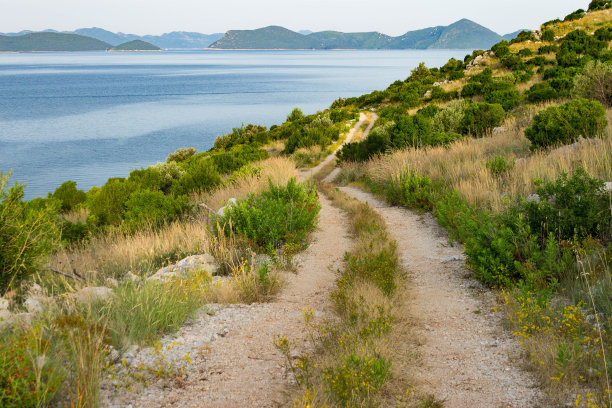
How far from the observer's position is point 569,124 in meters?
11.5

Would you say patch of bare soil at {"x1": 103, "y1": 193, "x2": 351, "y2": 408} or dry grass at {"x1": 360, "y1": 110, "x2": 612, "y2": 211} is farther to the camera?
dry grass at {"x1": 360, "y1": 110, "x2": 612, "y2": 211}

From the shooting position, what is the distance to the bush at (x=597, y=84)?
1603 cm

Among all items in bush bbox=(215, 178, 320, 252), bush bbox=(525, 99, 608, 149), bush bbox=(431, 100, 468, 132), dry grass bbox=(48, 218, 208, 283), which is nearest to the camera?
dry grass bbox=(48, 218, 208, 283)

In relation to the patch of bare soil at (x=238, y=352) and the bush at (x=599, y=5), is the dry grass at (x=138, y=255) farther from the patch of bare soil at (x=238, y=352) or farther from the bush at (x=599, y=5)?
the bush at (x=599, y=5)

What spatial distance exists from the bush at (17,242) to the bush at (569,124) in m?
11.1

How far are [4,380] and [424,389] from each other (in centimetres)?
298

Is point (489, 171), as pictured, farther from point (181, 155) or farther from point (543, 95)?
point (181, 155)

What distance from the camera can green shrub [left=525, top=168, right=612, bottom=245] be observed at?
5906mm

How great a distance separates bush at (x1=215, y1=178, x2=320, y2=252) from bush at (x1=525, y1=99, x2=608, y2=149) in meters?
6.49

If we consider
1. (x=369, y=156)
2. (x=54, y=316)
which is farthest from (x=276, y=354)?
(x=369, y=156)

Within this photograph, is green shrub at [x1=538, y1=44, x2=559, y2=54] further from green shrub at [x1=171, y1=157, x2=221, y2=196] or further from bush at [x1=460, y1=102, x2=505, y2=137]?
green shrub at [x1=171, y1=157, x2=221, y2=196]

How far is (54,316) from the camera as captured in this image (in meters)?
4.02

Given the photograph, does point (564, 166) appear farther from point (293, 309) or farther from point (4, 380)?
point (4, 380)

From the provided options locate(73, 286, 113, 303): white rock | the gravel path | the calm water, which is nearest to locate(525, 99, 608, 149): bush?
the gravel path
